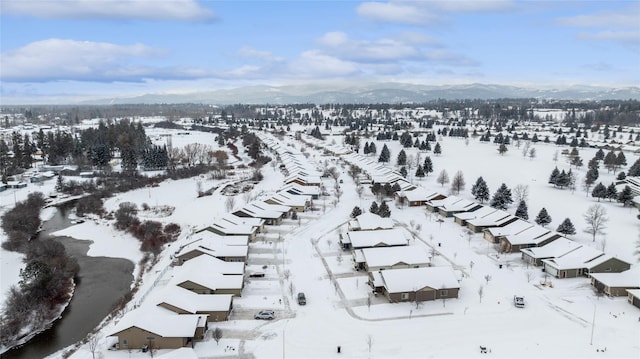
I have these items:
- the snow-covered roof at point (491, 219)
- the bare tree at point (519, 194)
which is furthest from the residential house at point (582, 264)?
the bare tree at point (519, 194)

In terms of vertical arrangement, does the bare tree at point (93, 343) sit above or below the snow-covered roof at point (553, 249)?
below

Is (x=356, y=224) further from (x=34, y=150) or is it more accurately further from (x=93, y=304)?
(x=34, y=150)

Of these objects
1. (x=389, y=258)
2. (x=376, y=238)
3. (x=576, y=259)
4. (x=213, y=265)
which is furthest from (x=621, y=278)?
(x=213, y=265)

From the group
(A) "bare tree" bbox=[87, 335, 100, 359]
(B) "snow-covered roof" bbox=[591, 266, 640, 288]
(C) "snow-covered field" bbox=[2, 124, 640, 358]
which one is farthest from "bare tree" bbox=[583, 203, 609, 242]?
(A) "bare tree" bbox=[87, 335, 100, 359]

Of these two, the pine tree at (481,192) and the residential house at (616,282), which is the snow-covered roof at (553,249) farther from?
the pine tree at (481,192)

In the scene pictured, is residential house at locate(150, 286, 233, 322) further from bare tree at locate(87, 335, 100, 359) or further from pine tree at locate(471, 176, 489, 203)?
pine tree at locate(471, 176, 489, 203)


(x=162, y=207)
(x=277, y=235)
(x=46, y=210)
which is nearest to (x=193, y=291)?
(x=277, y=235)
